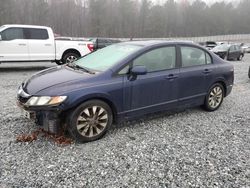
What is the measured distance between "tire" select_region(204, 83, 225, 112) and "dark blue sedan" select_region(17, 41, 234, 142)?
22 mm

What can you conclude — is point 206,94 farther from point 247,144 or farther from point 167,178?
point 167,178

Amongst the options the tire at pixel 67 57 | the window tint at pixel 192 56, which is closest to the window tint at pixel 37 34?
the tire at pixel 67 57

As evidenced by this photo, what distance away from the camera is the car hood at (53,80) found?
341 centimetres

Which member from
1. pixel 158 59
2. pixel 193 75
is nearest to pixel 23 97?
pixel 158 59

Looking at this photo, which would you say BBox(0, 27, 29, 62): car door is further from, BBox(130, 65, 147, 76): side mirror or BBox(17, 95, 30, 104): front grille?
BBox(130, 65, 147, 76): side mirror

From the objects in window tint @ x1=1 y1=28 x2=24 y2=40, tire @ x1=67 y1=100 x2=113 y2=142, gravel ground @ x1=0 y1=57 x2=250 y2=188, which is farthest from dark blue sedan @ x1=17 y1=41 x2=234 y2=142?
window tint @ x1=1 y1=28 x2=24 y2=40

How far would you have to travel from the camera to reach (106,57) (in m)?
4.21

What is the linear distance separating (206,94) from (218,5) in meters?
91.7

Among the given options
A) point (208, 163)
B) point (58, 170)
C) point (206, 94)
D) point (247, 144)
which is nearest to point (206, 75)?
point (206, 94)

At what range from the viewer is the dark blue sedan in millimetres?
3332

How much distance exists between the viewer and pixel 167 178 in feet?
9.20

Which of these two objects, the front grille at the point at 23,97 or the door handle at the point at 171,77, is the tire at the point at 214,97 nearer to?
the door handle at the point at 171,77

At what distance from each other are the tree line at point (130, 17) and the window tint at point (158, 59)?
49.3 metres

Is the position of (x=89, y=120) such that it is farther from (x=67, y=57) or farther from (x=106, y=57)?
(x=67, y=57)
